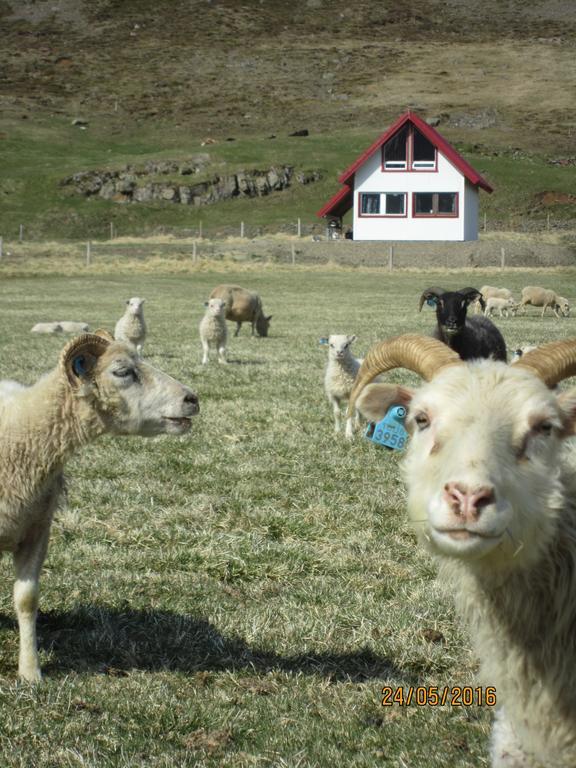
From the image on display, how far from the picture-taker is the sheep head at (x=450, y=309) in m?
11.4

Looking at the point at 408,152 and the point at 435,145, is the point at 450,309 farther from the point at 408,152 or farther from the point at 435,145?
the point at 408,152

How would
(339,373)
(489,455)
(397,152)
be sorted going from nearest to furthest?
(489,455), (339,373), (397,152)

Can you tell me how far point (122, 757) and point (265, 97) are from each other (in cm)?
10392

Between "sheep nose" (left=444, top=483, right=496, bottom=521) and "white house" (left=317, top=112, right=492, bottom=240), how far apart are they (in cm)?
5483

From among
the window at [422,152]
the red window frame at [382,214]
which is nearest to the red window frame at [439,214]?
the red window frame at [382,214]

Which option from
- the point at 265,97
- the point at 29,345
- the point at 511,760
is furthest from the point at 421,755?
the point at 265,97

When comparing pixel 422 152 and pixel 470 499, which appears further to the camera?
pixel 422 152

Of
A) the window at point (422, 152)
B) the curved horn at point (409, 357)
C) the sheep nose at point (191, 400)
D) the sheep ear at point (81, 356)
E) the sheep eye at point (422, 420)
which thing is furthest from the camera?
the window at point (422, 152)

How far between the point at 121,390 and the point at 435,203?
54002mm

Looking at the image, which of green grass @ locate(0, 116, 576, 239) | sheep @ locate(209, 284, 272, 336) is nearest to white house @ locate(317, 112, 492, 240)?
green grass @ locate(0, 116, 576, 239)

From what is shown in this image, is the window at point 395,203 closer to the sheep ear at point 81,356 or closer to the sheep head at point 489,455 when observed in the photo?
the sheep ear at point 81,356

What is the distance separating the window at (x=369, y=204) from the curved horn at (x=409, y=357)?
177 feet

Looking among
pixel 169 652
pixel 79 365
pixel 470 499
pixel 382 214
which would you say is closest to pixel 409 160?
pixel 382 214

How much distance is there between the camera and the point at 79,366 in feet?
16.1
